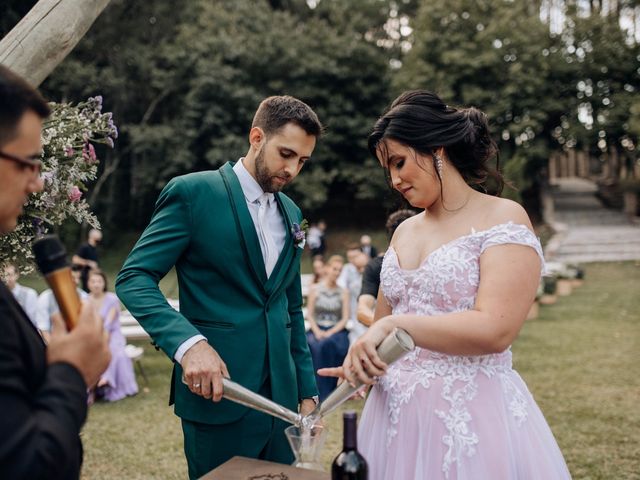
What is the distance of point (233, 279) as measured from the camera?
2.51 meters

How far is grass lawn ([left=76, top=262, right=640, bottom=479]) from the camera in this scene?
550 centimetres

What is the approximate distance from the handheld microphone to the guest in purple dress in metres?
6.85

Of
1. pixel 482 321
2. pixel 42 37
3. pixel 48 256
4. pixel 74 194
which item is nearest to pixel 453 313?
pixel 482 321

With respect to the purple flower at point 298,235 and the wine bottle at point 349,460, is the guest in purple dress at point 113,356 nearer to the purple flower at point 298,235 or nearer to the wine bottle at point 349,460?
the purple flower at point 298,235

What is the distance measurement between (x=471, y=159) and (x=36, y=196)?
170 cm

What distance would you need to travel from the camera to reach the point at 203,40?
26.2 meters

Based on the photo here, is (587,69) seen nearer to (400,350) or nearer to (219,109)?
(219,109)

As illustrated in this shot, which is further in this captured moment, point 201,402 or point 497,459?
point 201,402

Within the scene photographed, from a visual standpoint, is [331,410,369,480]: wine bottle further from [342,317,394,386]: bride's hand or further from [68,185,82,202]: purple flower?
[68,185,82,202]: purple flower

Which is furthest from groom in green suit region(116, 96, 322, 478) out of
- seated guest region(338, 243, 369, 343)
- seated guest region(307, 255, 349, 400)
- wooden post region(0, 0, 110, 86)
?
seated guest region(338, 243, 369, 343)

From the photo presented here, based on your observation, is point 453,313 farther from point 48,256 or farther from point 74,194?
point 74,194

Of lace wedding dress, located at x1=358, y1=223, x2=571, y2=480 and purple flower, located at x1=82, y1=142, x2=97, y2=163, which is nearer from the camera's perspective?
lace wedding dress, located at x1=358, y1=223, x2=571, y2=480

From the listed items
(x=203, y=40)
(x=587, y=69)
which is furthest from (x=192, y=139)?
(x=587, y=69)

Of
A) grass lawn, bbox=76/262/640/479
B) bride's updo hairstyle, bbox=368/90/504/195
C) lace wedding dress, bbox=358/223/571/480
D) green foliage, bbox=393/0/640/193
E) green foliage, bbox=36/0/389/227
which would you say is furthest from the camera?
green foliage, bbox=393/0/640/193
